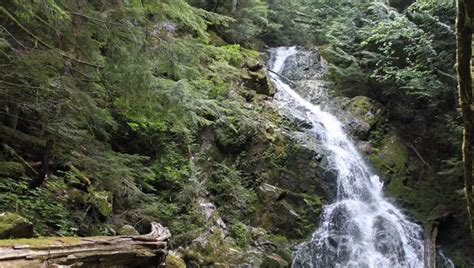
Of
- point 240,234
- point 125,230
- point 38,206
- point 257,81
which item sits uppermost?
point 257,81

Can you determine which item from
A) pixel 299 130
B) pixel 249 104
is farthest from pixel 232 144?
pixel 299 130

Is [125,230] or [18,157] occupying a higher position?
[18,157]

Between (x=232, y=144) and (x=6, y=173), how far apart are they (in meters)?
6.58

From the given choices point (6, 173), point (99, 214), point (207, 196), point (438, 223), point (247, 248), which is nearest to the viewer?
point (6, 173)

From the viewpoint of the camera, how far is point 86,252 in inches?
153

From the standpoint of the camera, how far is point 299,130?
12.7 meters

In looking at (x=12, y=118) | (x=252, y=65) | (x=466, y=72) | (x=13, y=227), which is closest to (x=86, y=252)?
(x=13, y=227)

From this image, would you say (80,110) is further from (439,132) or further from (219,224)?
(439,132)

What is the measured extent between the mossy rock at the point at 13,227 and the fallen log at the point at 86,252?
0.21 m

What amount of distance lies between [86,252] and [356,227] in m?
8.27

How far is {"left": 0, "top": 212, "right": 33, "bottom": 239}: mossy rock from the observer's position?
3.57m

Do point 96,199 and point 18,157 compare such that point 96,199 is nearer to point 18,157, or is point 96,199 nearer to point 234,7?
point 18,157

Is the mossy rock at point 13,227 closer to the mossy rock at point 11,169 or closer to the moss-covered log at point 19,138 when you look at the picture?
the mossy rock at point 11,169

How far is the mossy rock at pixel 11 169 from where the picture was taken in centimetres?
509
